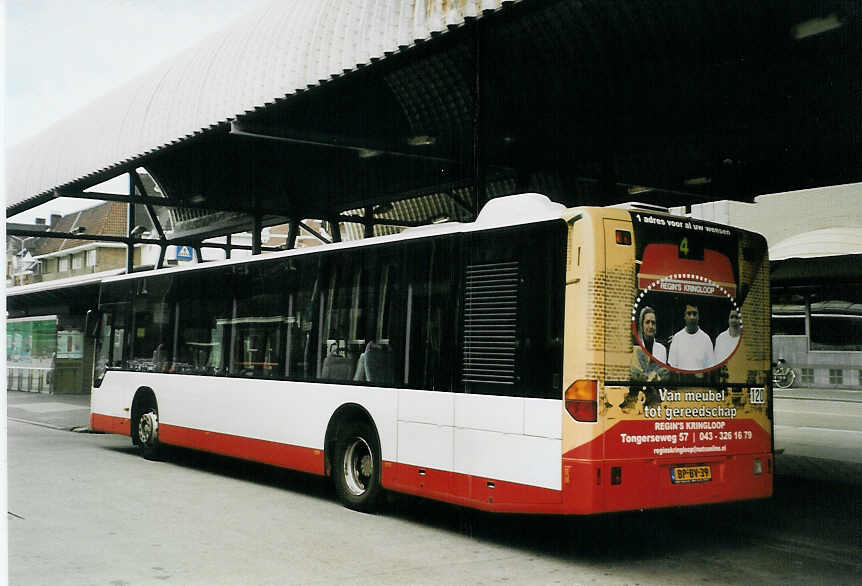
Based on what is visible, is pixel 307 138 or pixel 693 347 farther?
pixel 307 138

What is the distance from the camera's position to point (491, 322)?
28.5 ft

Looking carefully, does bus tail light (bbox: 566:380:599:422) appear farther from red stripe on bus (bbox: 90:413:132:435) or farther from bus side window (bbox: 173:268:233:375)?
red stripe on bus (bbox: 90:413:132:435)

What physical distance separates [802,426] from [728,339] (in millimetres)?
15685

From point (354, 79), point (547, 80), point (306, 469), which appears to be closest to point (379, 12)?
point (354, 79)

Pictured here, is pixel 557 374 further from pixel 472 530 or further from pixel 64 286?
pixel 64 286

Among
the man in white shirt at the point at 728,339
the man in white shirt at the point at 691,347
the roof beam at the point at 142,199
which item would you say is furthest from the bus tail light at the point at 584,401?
the roof beam at the point at 142,199

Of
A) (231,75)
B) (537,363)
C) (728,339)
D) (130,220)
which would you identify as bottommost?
(537,363)

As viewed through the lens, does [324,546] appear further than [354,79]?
No

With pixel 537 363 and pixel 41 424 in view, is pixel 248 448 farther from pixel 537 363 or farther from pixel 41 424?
pixel 41 424

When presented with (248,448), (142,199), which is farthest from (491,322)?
(142,199)

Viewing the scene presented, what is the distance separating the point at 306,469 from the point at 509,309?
12.8 feet

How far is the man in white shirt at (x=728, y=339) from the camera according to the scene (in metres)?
8.64

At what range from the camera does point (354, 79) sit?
37.0 feet

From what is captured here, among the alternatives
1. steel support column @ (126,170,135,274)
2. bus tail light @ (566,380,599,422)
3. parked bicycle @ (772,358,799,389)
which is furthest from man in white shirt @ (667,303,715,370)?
parked bicycle @ (772,358,799,389)
